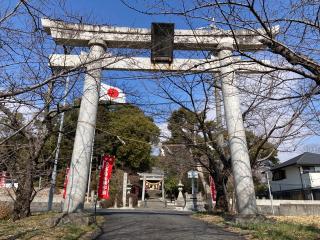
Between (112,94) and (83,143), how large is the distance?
2.42m

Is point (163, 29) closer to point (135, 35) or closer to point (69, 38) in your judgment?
point (135, 35)

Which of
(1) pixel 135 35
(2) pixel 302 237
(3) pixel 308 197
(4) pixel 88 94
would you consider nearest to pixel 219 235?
(2) pixel 302 237

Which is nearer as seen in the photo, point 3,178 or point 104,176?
point 3,178

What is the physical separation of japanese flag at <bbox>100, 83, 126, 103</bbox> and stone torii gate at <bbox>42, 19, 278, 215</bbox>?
792 millimetres

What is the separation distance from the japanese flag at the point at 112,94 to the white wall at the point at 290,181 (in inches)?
1071

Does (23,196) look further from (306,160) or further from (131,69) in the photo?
(306,160)

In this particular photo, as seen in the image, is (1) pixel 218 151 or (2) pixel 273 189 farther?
(2) pixel 273 189

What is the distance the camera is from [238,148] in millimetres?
10039

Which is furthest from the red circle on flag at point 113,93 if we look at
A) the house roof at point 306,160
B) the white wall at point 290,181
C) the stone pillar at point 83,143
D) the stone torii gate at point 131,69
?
the white wall at point 290,181

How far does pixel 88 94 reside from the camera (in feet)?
33.4

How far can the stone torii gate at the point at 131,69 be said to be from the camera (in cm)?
938

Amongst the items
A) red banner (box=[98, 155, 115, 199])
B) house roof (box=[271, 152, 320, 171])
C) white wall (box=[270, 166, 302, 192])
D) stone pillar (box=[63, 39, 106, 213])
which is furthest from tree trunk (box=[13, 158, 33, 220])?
white wall (box=[270, 166, 302, 192])

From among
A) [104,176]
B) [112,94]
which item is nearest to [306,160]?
[104,176]

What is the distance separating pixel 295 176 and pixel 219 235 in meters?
29.6
